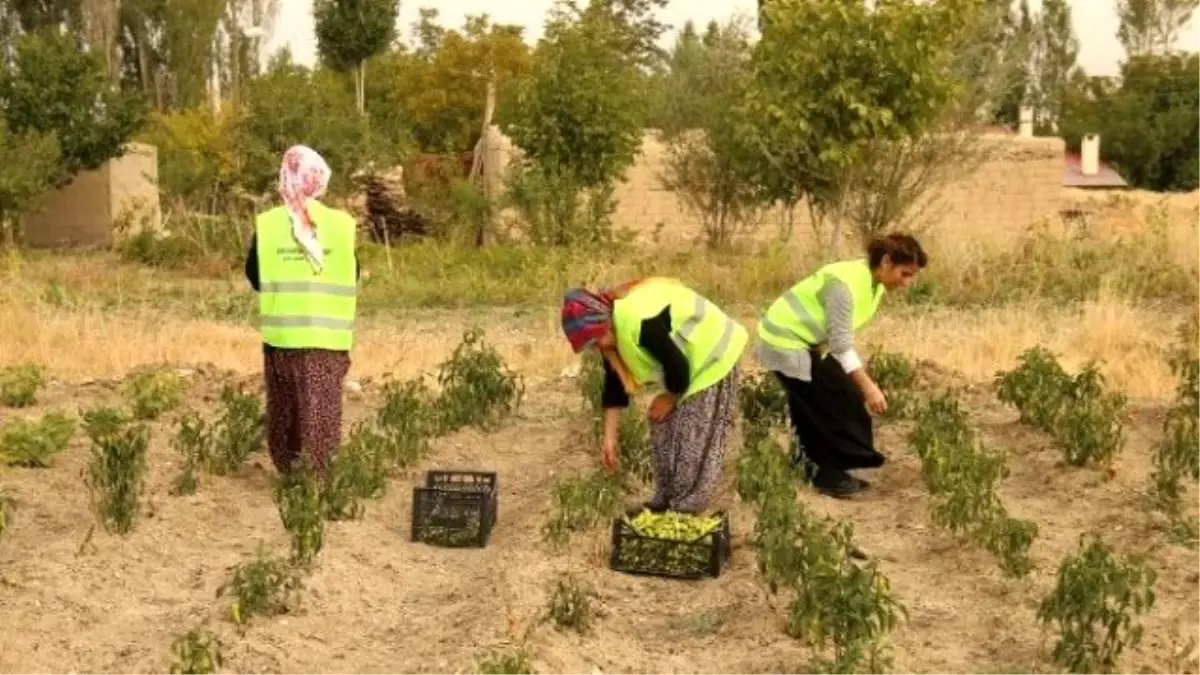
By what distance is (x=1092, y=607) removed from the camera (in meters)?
4.00

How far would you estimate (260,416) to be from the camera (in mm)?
6777

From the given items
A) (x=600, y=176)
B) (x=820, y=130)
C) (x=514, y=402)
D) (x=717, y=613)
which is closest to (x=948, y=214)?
(x=600, y=176)

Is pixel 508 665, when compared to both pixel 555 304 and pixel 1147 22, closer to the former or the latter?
pixel 555 304

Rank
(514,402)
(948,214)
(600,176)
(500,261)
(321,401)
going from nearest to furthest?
(321,401) → (514,402) → (500,261) → (600,176) → (948,214)

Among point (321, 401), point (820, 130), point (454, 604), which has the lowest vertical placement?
point (454, 604)

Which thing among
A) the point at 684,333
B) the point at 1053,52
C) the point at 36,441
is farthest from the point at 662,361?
the point at 1053,52

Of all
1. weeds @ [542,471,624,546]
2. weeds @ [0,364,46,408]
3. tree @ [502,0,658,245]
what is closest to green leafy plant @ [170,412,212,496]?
weeds @ [542,471,624,546]

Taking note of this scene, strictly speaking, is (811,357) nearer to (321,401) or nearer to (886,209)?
(321,401)

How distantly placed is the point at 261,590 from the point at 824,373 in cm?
280

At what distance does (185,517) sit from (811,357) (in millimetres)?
2605

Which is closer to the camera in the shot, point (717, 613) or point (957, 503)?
point (717, 613)

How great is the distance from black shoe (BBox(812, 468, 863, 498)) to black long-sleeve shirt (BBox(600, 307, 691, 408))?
1183 mm

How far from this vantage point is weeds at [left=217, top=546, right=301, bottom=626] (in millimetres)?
4508

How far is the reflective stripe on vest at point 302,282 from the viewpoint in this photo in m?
6.27
